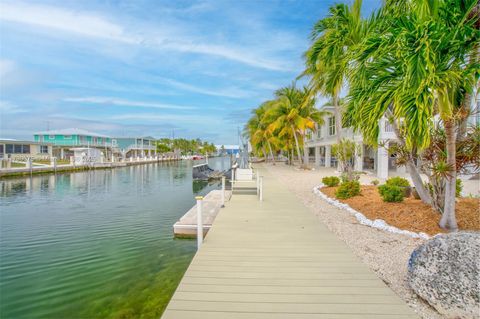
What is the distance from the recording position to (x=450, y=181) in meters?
5.59

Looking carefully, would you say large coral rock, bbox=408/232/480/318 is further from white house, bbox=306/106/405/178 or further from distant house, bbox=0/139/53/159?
distant house, bbox=0/139/53/159

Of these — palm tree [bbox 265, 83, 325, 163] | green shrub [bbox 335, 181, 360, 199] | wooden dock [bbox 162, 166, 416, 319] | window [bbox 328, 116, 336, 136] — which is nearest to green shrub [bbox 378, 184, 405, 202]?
green shrub [bbox 335, 181, 360, 199]

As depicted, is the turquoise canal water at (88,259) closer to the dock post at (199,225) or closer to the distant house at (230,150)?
the dock post at (199,225)

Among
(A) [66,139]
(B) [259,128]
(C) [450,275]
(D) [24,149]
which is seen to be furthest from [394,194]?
(A) [66,139]

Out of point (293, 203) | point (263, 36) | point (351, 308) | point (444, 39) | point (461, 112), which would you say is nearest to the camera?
point (351, 308)

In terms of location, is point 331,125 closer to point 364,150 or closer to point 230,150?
point 364,150

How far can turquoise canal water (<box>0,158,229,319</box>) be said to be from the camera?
15.9 ft

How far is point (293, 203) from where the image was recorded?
962 cm

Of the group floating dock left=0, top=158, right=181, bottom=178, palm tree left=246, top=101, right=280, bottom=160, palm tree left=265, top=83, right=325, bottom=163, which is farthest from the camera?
palm tree left=246, top=101, right=280, bottom=160

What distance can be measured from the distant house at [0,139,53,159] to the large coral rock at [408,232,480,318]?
4775 cm

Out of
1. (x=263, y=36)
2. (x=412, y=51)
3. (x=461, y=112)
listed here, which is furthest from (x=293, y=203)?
(x=263, y=36)

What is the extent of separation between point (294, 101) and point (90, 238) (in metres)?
22.2

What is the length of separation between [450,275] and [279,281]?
76.5 inches

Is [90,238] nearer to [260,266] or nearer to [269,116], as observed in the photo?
[260,266]
